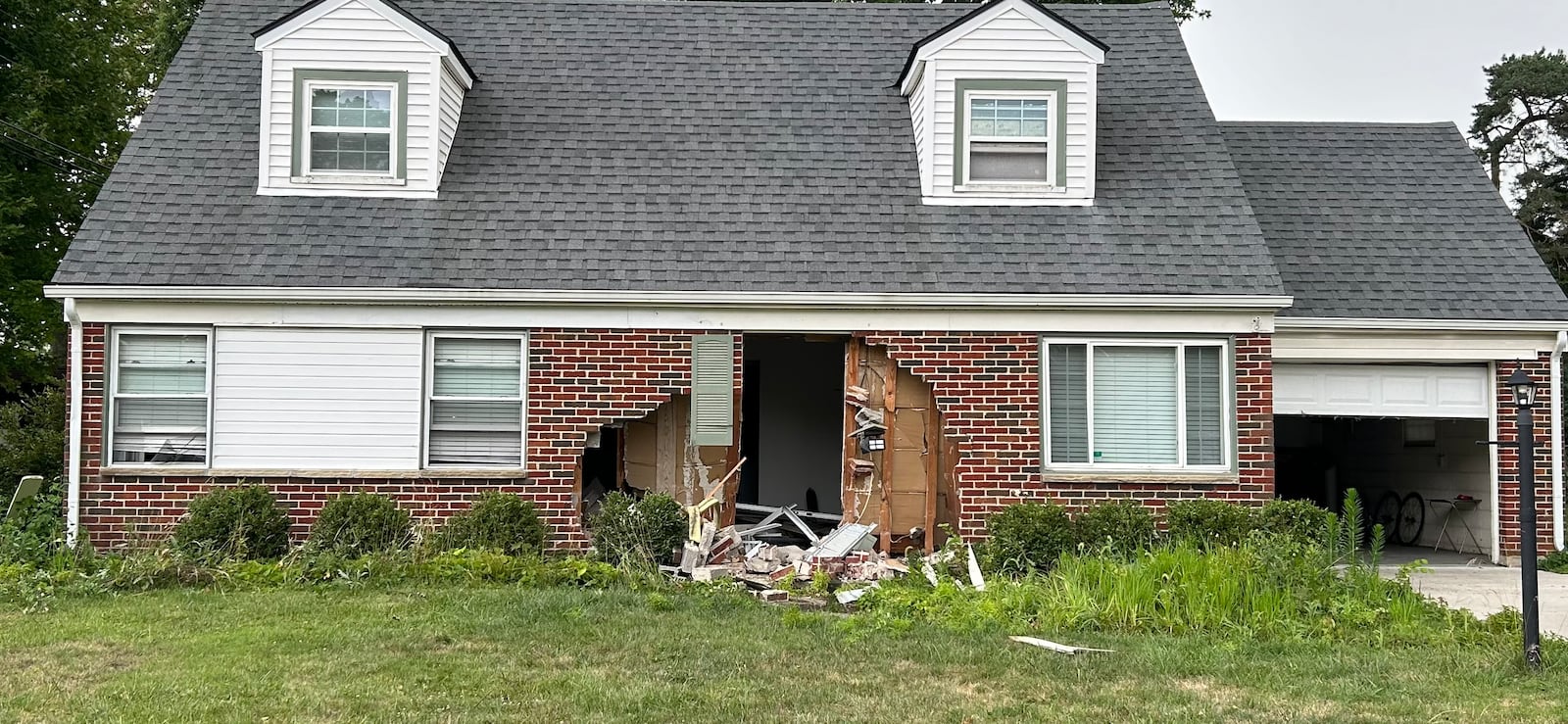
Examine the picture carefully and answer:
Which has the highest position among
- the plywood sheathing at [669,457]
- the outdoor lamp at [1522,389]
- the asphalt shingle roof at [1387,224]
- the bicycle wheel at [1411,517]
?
the asphalt shingle roof at [1387,224]

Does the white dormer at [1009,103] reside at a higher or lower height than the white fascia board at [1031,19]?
lower

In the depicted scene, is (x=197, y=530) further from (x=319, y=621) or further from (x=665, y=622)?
(x=665, y=622)

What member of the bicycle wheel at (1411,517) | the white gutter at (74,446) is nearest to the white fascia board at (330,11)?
the white gutter at (74,446)

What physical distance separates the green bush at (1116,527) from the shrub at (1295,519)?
95 centimetres

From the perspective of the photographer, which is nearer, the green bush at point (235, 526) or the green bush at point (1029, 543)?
the green bush at point (235, 526)

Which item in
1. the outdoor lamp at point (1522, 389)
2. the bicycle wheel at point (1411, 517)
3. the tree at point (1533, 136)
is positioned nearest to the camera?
the outdoor lamp at point (1522, 389)

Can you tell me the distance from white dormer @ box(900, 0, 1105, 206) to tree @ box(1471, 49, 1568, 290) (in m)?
24.5

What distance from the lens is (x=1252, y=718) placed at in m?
5.81

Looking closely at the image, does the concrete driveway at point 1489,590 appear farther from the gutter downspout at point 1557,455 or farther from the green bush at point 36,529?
the green bush at point 36,529

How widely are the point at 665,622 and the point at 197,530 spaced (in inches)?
186

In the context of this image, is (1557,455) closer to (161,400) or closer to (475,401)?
(475,401)

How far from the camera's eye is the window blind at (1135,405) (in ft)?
36.8

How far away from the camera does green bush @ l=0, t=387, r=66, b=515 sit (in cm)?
1288

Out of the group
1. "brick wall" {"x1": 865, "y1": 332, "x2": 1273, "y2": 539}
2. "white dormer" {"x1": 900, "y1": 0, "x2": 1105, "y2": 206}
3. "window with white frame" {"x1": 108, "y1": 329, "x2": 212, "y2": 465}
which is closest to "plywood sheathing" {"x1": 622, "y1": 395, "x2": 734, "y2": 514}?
"brick wall" {"x1": 865, "y1": 332, "x2": 1273, "y2": 539}
